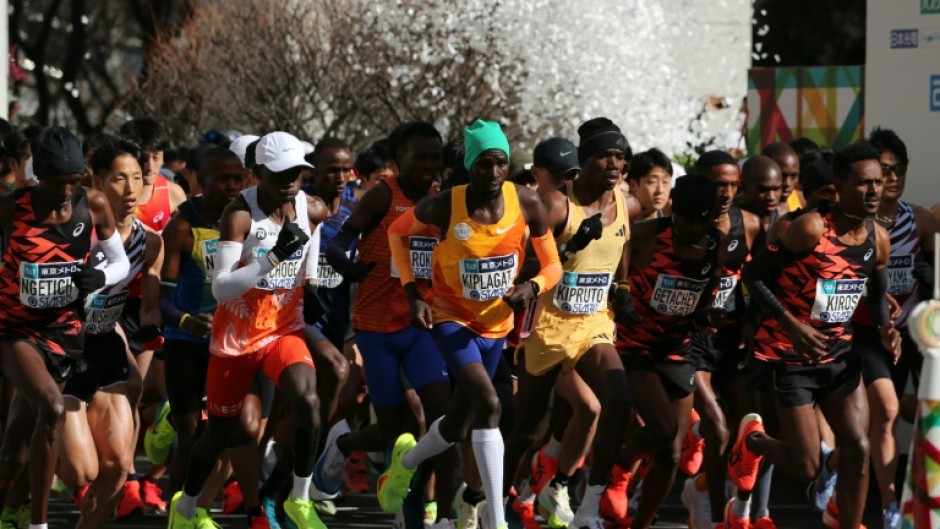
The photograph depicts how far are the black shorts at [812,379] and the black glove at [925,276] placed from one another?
144 centimetres

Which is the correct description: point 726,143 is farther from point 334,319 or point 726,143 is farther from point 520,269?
point 520,269

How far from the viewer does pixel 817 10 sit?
1502 inches

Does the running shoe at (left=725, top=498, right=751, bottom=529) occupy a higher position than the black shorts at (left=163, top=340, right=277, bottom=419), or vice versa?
the black shorts at (left=163, top=340, right=277, bottom=419)

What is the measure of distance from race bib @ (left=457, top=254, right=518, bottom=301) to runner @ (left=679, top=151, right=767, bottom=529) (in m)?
1.47

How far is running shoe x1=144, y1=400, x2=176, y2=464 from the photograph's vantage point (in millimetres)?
11523

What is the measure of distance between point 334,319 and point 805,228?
3.25 m

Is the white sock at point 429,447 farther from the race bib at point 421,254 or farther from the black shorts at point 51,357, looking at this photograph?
the black shorts at point 51,357

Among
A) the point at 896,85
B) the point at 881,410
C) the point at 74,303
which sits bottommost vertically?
the point at 881,410

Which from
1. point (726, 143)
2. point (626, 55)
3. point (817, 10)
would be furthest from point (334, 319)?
point (817, 10)

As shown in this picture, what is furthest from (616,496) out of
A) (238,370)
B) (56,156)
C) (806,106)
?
(806,106)

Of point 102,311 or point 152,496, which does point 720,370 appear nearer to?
point 102,311

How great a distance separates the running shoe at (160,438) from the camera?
11.5m

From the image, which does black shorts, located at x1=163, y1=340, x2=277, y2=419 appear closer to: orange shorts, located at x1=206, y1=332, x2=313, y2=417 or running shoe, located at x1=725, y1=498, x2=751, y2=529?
orange shorts, located at x1=206, y1=332, x2=313, y2=417

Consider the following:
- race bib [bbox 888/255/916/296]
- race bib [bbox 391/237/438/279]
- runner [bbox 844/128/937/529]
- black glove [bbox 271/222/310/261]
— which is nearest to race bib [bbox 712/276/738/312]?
runner [bbox 844/128/937/529]
